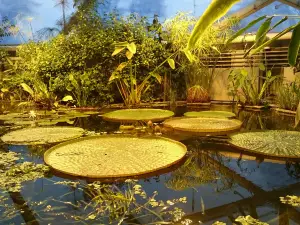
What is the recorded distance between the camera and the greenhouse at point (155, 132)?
156 centimetres

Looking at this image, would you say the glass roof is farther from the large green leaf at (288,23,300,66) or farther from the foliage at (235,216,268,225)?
the foliage at (235,216,268,225)

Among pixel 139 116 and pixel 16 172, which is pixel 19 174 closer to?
pixel 16 172

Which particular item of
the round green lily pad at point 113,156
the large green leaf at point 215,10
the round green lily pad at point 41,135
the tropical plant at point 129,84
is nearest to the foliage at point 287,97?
the tropical plant at point 129,84

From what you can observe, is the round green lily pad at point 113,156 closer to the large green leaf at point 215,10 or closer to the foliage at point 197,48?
the large green leaf at point 215,10

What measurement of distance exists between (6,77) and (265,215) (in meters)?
8.36

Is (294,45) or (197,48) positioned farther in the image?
(197,48)

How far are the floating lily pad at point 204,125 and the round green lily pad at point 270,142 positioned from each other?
34 cm

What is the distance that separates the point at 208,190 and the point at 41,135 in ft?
7.51

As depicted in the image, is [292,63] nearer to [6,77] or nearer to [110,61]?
[110,61]

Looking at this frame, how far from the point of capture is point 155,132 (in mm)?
3568

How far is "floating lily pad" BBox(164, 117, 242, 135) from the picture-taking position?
3557mm

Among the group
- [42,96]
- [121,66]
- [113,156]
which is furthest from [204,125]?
[42,96]

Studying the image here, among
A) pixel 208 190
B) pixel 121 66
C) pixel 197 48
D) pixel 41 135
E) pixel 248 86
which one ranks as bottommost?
pixel 208 190

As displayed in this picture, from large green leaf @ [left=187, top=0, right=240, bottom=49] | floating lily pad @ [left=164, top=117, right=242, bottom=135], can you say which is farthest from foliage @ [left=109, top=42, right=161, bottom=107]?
large green leaf @ [left=187, top=0, right=240, bottom=49]
